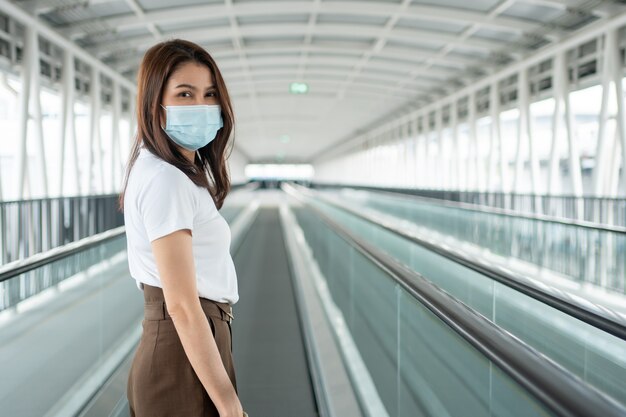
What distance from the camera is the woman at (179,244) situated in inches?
58.1

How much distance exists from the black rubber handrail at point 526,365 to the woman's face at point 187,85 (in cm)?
113

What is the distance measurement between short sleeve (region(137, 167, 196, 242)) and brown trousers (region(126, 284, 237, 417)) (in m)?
0.24

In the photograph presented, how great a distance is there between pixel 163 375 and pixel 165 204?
496mm

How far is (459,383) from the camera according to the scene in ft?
6.78

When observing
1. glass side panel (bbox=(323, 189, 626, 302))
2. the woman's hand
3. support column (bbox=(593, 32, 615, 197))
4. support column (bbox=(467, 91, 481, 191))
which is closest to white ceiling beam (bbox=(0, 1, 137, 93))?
glass side panel (bbox=(323, 189, 626, 302))

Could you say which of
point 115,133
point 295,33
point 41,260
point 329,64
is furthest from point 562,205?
point 115,133

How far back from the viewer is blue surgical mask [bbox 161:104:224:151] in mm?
1718

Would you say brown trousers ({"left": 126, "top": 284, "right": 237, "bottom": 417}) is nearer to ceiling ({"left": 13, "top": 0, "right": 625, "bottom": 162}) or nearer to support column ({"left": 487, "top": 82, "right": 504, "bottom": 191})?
ceiling ({"left": 13, "top": 0, "right": 625, "bottom": 162})

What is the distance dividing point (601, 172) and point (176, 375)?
15377 millimetres

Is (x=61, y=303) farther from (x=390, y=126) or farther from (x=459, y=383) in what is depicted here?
(x=390, y=126)

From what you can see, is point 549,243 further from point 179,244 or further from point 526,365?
point 179,244

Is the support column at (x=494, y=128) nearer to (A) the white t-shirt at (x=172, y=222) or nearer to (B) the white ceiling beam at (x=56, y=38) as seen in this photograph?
(B) the white ceiling beam at (x=56, y=38)

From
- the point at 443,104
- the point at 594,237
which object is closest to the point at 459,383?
the point at 594,237

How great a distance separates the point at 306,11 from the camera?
16.3 meters
